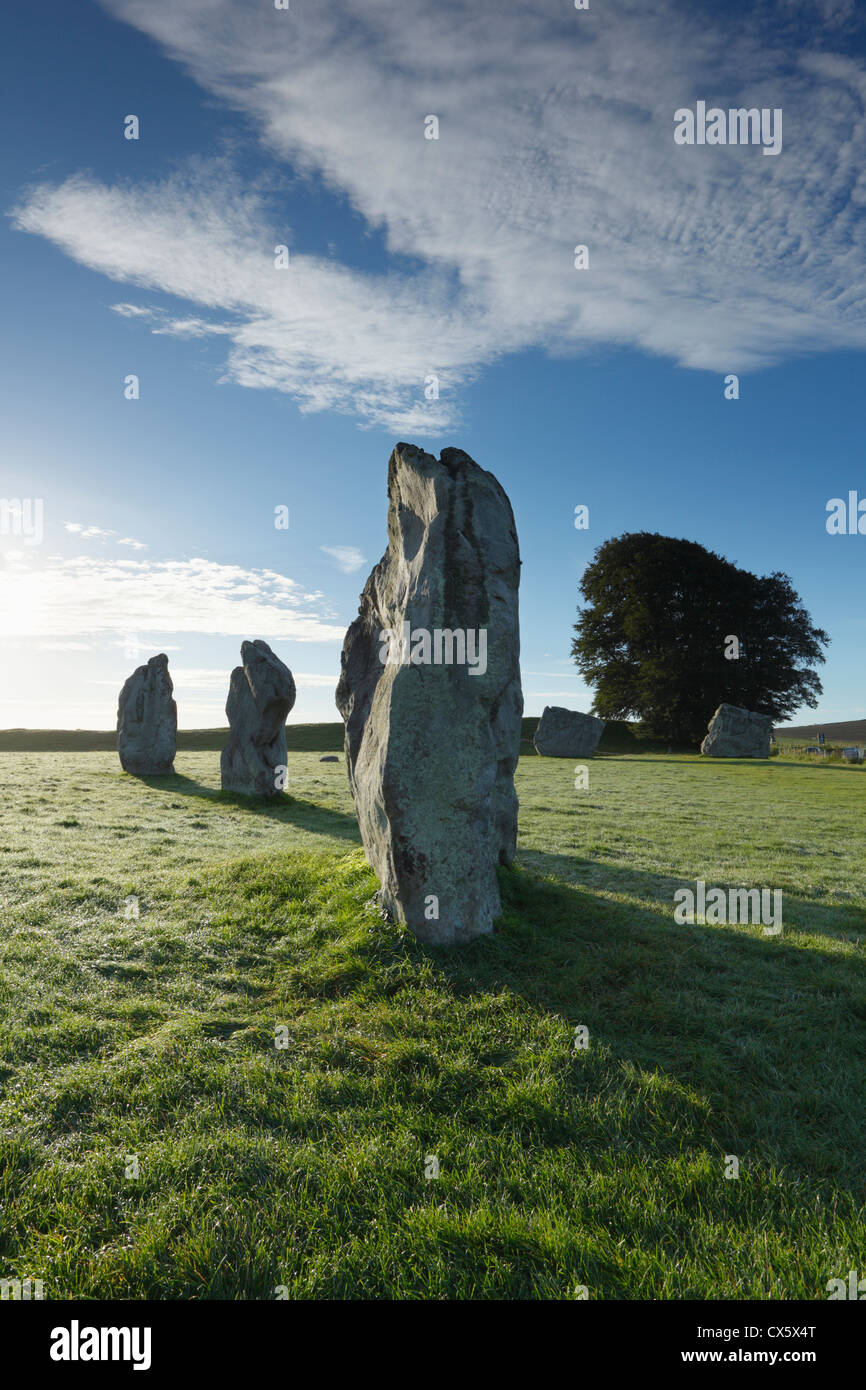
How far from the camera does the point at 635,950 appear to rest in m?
7.36

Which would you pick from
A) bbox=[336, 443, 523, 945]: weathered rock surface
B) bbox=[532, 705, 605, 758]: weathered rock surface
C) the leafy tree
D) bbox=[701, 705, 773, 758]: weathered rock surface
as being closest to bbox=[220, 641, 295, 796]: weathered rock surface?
bbox=[336, 443, 523, 945]: weathered rock surface

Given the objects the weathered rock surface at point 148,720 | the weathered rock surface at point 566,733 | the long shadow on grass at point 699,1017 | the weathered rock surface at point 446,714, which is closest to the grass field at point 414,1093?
the long shadow on grass at point 699,1017

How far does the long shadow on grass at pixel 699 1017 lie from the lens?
459 centimetres

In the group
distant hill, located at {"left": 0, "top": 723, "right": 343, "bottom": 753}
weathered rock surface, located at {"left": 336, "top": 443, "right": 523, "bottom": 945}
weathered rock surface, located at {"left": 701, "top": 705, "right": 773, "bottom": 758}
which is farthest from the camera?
distant hill, located at {"left": 0, "top": 723, "right": 343, "bottom": 753}

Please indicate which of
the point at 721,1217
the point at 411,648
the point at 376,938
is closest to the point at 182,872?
the point at 376,938

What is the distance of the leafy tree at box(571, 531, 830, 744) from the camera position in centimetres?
4519

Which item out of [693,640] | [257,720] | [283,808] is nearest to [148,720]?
[257,720]

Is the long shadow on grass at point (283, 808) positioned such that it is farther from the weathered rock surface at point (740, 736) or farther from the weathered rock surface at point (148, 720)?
the weathered rock surface at point (740, 736)

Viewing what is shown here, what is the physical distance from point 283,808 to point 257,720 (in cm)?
230

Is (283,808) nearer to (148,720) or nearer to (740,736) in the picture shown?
(148,720)

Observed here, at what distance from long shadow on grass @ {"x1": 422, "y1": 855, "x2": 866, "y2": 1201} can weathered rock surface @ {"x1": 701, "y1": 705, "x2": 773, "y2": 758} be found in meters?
29.2

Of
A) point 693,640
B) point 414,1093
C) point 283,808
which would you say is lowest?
point 414,1093

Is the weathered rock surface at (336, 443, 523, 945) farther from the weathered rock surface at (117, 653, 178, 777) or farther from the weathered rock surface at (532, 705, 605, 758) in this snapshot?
the weathered rock surface at (532, 705, 605, 758)

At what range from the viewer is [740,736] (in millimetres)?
36812
